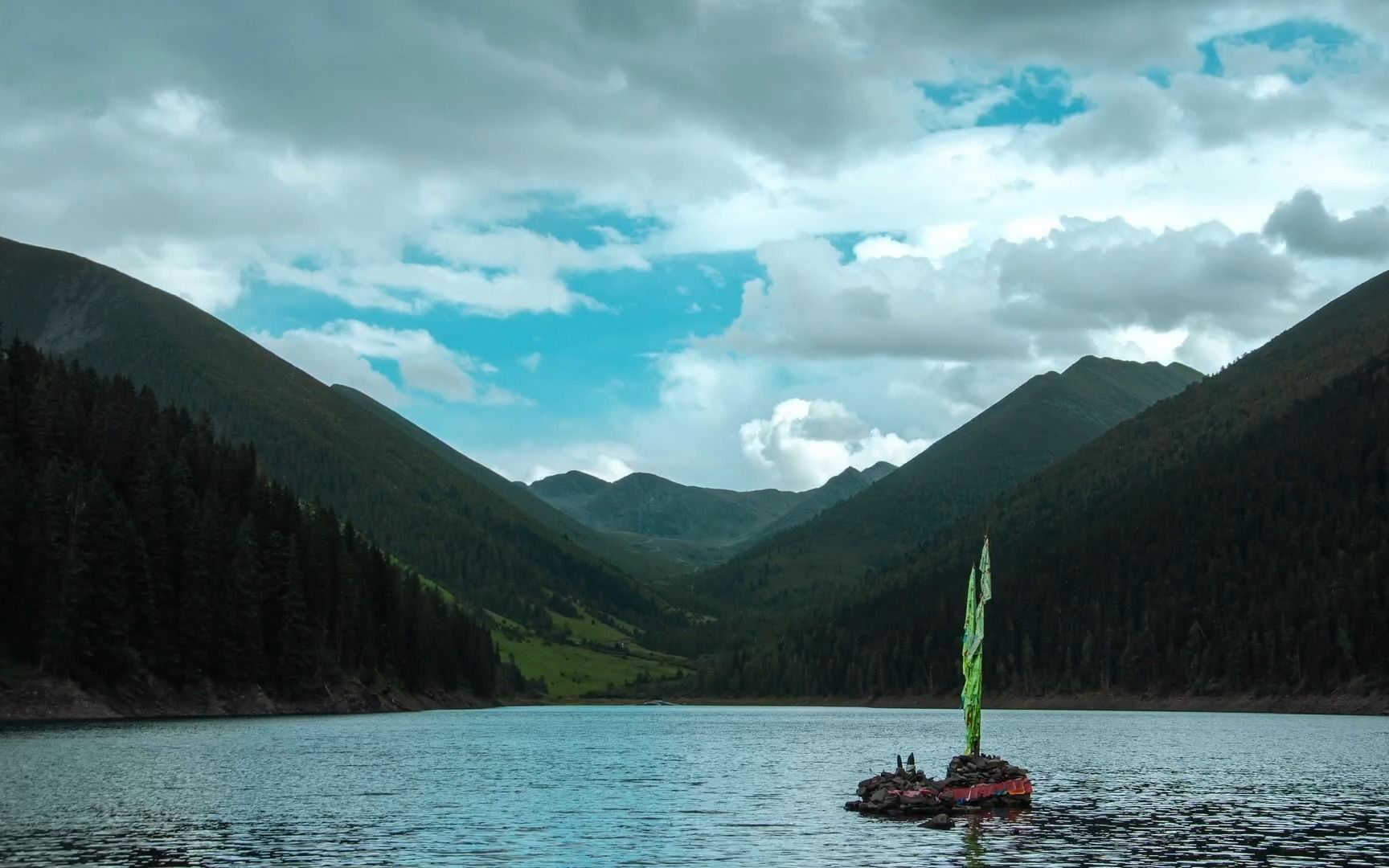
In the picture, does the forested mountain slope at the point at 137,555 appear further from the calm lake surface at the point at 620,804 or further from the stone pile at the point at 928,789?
the stone pile at the point at 928,789

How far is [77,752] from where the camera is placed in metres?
102

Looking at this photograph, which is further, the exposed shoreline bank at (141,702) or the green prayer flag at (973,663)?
the exposed shoreline bank at (141,702)

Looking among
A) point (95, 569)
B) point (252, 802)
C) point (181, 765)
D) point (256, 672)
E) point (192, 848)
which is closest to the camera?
point (192, 848)

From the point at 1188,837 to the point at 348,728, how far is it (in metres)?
117

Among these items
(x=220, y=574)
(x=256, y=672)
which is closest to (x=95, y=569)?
(x=220, y=574)

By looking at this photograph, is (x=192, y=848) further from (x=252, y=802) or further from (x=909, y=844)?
(x=909, y=844)

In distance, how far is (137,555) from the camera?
152750mm

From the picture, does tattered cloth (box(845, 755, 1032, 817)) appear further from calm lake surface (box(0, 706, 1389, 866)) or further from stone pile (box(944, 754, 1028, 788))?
calm lake surface (box(0, 706, 1389, 866))

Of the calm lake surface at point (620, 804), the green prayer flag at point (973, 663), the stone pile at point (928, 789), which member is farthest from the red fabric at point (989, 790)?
the green prayer flag at point (973, 663)

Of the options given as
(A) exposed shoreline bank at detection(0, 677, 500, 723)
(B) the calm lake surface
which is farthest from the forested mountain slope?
(B) the calm lake surface

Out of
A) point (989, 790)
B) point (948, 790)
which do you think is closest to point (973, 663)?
point (989, 790)

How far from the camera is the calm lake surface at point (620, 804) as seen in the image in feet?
190

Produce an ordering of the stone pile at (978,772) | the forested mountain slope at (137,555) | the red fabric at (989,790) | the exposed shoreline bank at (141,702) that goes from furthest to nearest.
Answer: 1. the forested mountain slope at (137,555)
2. the exposed shoreline bank at (141,702)
3. the stone pile at (978,772)
4. the red fabric at (989,790)

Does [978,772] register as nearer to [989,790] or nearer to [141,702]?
[989,790]
